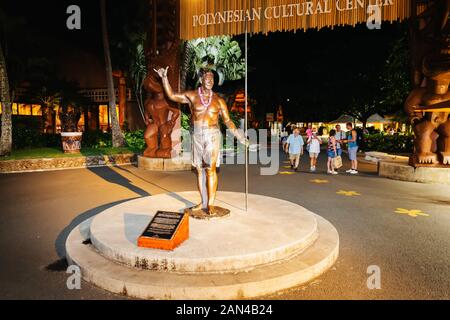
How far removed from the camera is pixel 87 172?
12055 millimetres

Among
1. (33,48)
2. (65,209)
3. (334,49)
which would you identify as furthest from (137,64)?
(334,49)

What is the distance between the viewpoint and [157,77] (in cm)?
1234

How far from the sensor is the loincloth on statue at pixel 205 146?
17.9 ft

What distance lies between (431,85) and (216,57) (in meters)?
12.9

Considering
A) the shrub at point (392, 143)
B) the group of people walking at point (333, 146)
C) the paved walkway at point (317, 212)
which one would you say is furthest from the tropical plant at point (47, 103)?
the shrub at point (392, 143)

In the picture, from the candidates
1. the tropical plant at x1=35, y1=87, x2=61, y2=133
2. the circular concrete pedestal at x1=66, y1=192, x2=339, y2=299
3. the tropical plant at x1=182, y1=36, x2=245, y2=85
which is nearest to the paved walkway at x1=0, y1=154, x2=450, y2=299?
the circular concrete pedestal at x1=66, y1=192, x2=339, y2=299

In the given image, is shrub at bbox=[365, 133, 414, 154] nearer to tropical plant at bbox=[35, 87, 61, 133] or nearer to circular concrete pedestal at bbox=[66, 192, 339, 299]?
circular concrete pedestal at bbox=[66, 192, 339, 299]

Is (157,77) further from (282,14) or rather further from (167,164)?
(282,14)

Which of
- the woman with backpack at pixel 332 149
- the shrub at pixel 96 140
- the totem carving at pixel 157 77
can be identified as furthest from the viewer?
the shrub at pixel 96 140

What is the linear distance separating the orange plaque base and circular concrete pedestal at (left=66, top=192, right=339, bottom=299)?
88mm

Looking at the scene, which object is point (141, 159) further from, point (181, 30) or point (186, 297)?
point (186, 297)

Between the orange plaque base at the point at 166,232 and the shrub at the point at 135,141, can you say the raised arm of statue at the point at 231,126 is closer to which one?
the orange plaque base at the point at 166,232

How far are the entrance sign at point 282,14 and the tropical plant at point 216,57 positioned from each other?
780 centimetres

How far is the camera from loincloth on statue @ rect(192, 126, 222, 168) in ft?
17.9
